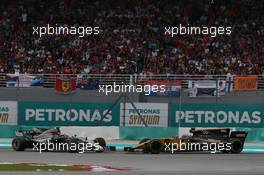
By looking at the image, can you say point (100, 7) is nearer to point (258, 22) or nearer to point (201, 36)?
point (201, 36)

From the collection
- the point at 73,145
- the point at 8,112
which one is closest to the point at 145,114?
the point at 8,112

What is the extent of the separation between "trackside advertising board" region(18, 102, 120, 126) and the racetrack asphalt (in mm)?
5520

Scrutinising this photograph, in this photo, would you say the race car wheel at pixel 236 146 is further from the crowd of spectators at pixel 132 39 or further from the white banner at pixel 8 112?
the white banner at pixel 8 112

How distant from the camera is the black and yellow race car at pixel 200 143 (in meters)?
21.3

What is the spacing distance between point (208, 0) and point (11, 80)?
11797 millimetres

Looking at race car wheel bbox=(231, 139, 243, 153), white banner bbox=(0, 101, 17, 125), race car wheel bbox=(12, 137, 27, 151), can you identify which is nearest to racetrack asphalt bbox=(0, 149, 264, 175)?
race car wheel bbox=(12, 137, 27, 151)

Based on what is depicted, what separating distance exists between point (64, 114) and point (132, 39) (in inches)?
272

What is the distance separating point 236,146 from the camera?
21.9 m

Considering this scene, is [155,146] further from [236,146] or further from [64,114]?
[64,114]

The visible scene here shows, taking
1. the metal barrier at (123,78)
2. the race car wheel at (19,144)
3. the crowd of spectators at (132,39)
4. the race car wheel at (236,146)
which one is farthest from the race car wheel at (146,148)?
the crowd of spectators at (132,39)

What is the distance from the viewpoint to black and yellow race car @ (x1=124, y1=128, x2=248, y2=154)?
21.3m

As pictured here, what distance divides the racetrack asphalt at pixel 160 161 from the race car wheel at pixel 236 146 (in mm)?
392

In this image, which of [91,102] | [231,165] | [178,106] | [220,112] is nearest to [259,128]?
[220,112]

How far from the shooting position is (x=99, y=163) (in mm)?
18062
